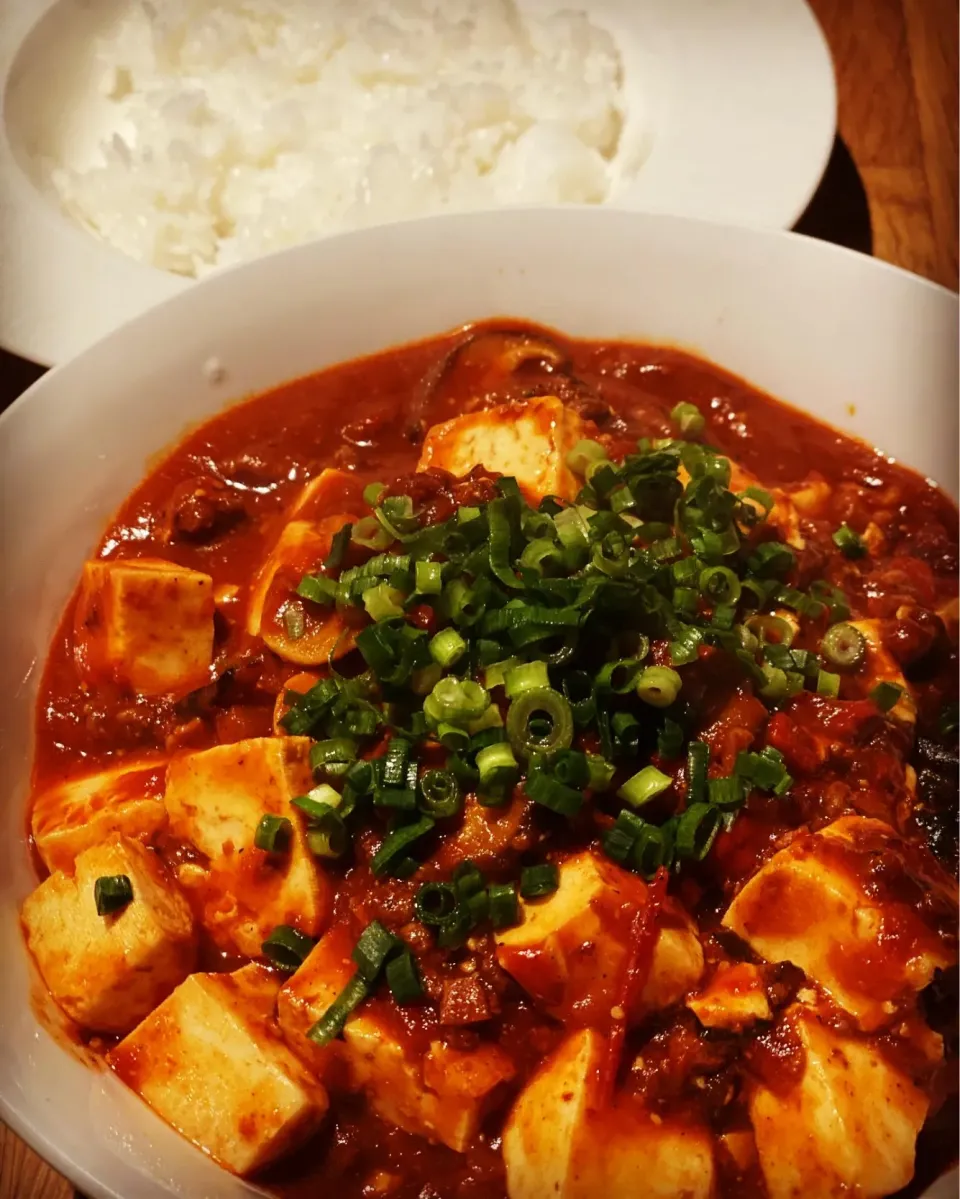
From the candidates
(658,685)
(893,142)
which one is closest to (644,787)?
(658,685)

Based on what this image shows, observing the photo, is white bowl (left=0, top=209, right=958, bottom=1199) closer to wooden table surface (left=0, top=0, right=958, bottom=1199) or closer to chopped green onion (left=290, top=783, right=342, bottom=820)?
chopped green onion (left=290, top=783, right=342, bottom=820)

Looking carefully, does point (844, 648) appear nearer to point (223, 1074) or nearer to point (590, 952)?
point (590, 952)

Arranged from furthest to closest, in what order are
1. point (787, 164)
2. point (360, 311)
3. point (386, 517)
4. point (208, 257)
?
point (208, 257) < point (787, 164) < point (360, 311) < point (386, 517)

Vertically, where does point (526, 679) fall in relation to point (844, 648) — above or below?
above

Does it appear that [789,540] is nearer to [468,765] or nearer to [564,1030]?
[468,765]


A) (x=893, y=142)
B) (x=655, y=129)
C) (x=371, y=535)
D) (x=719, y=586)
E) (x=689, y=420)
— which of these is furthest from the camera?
(x=893, y=142)

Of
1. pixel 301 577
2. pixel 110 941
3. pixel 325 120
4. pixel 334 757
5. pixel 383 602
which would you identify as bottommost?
pixel 110 941

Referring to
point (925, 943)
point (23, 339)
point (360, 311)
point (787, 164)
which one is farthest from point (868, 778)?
point (23, 339)

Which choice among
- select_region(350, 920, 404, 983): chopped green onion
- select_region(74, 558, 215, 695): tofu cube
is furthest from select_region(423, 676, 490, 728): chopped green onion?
select_region(74, 558, 215, 695): tofu cube

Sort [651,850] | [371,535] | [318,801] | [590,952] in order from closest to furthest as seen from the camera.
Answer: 1. [590,952]
2. [651,850]
3. [318,801]
4. [371,535]
